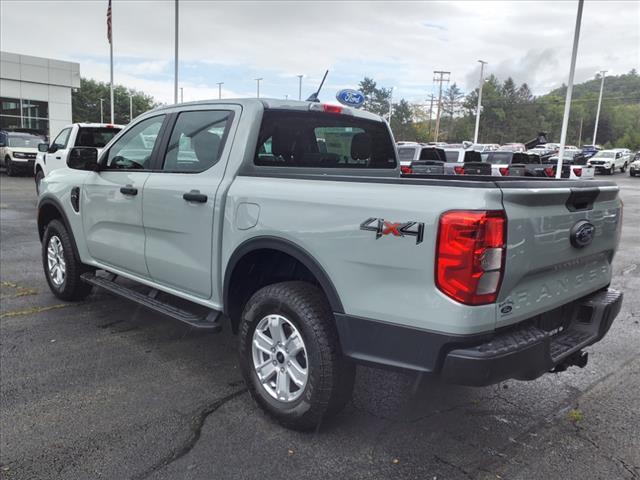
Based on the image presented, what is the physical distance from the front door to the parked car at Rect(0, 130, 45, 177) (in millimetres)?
19117

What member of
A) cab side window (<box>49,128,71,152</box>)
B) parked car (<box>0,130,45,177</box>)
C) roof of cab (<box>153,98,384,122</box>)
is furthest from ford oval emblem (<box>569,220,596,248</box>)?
parked car (<box>0,130,45,177</box>)

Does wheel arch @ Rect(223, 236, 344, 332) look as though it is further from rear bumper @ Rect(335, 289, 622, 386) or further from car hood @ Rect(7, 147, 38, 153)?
car hood @ Rect(7, 147, 38, 153)

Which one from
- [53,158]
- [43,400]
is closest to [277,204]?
[43,400]

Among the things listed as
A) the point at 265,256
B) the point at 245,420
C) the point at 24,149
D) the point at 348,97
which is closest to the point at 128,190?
the point at 265,256

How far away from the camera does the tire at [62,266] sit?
5.20 metres

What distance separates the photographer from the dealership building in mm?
36844

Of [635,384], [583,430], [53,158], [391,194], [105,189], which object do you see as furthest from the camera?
[53,158]

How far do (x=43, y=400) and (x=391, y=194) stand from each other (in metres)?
2.58

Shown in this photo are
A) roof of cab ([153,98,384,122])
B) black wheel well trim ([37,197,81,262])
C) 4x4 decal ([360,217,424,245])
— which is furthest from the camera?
black wheel well trim ([37,197,81,262])

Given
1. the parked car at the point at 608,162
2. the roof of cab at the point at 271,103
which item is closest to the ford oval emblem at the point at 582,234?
the roof of cab at the point at 271,103

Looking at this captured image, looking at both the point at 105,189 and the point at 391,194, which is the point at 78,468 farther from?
the point at 105,189

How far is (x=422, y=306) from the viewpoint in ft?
8.13

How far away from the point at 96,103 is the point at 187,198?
299 ft

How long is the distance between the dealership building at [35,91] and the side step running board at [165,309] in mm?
36152
